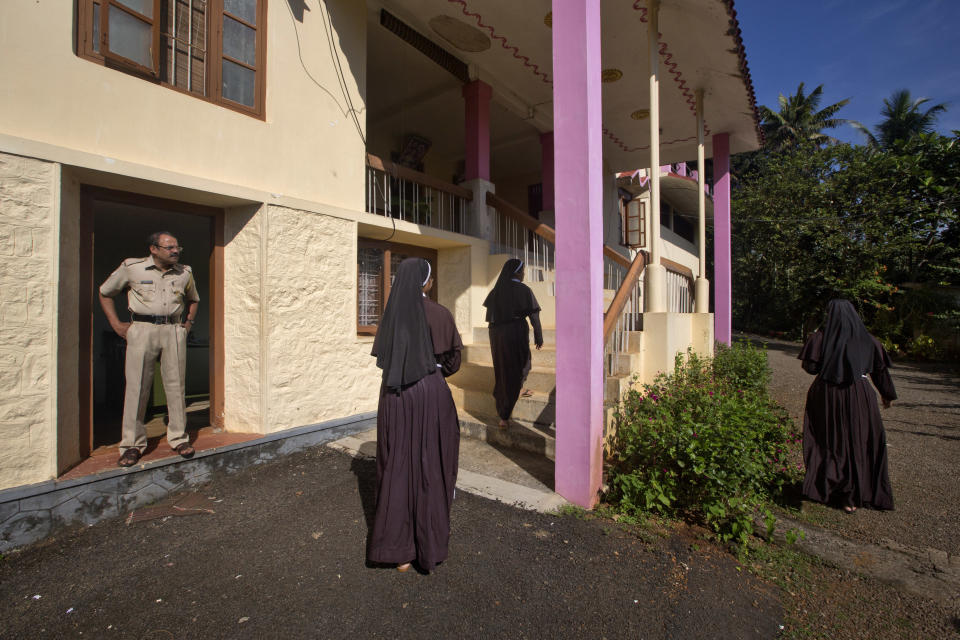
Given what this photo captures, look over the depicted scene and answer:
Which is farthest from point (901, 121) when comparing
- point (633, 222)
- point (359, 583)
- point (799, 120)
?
point (359, 583)

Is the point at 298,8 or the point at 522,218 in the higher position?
the point at 298,8

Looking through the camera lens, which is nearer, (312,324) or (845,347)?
(845,347)

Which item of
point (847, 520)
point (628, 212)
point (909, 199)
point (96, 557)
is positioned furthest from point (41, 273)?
point (909, 199)

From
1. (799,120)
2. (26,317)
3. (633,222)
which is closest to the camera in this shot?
(26,317)

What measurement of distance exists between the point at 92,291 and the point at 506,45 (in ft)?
19.0

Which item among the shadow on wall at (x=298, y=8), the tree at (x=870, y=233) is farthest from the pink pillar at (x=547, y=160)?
the tree at (x=870, y=233)

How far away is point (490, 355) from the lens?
6574mm

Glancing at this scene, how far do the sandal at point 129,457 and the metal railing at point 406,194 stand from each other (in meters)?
3.59

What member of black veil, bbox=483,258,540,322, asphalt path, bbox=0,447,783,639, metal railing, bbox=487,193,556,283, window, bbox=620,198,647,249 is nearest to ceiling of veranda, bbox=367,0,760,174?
metal railing, bbox=487,193,556,283

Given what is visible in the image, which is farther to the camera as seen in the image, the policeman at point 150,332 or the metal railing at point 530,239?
the metal railing at point 530,239

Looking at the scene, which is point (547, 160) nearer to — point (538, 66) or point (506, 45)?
point (538, 66)

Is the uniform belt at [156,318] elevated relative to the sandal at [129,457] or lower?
elevated

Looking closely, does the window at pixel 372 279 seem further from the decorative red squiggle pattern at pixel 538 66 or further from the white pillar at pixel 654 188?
the white pillar at pixel 654 188

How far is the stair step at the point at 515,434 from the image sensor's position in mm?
4648
